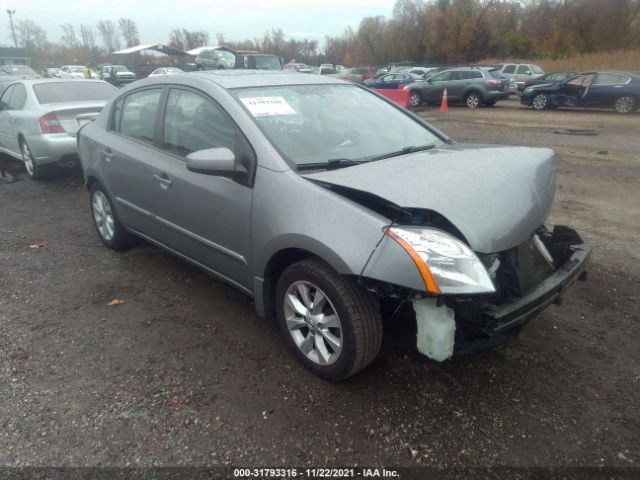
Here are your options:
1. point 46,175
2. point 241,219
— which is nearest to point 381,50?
point 46,175

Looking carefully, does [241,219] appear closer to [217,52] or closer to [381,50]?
[217,52]

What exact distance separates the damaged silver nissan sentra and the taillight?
3.75 meters

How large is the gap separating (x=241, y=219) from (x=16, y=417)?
5.31 ft

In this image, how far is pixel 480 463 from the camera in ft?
7.18

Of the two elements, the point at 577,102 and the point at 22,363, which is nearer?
the point at 22,363

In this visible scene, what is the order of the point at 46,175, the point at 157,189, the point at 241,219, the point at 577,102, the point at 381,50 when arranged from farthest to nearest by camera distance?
the point at 381,50 → the point at 577,102 → the point at 46,175 → the point at 157,189 → the point at 241,219

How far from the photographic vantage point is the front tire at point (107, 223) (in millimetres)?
4398

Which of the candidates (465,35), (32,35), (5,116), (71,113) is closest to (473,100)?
(71,113)

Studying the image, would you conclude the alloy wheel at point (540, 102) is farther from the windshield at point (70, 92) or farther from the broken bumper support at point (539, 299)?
the broken bumper support at point (539, 299)

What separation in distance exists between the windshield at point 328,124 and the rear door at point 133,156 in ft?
3.28

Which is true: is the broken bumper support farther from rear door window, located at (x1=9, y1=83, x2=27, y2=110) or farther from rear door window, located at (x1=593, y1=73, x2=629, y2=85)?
rear door window, located at (x1=593, y1=73, x2=629, y2=85)

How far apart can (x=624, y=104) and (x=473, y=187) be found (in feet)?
55.1

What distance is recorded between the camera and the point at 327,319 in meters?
2.58

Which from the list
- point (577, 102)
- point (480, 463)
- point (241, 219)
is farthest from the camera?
point (577, 102)
